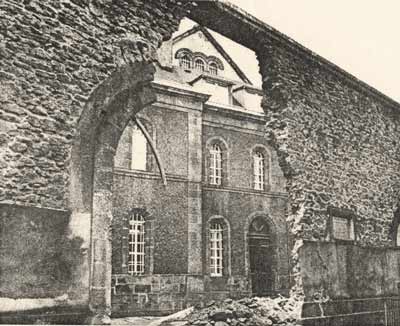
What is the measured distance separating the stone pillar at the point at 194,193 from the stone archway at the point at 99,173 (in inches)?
412

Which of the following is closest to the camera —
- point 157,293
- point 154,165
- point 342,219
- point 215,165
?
point 342,219

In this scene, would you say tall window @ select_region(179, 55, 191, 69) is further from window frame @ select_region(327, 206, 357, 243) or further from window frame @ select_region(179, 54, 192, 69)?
window frame @ select_region(327, 206, 357, 243)

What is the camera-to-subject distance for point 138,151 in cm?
1800

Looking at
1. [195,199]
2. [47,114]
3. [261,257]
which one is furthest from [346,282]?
[261,257]

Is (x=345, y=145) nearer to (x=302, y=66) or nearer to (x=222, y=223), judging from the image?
(x=302, y=66)

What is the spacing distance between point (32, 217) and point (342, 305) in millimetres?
7138

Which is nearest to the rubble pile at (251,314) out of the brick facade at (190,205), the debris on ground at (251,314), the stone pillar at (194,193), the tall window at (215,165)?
the debris on ground at (251,314)

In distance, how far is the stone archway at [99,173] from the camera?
22.6 feet

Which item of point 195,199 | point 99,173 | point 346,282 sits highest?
point 195,199

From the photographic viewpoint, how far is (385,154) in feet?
44.1

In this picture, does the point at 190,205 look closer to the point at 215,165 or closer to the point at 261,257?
the point at 215,165

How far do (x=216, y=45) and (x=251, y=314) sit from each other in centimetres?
1751

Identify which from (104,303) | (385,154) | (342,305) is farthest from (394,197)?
(104,303)

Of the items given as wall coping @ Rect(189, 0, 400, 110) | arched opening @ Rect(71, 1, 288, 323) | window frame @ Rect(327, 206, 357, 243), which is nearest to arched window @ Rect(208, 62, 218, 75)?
wall coping @ Rect(189, 0, 400, 110)
